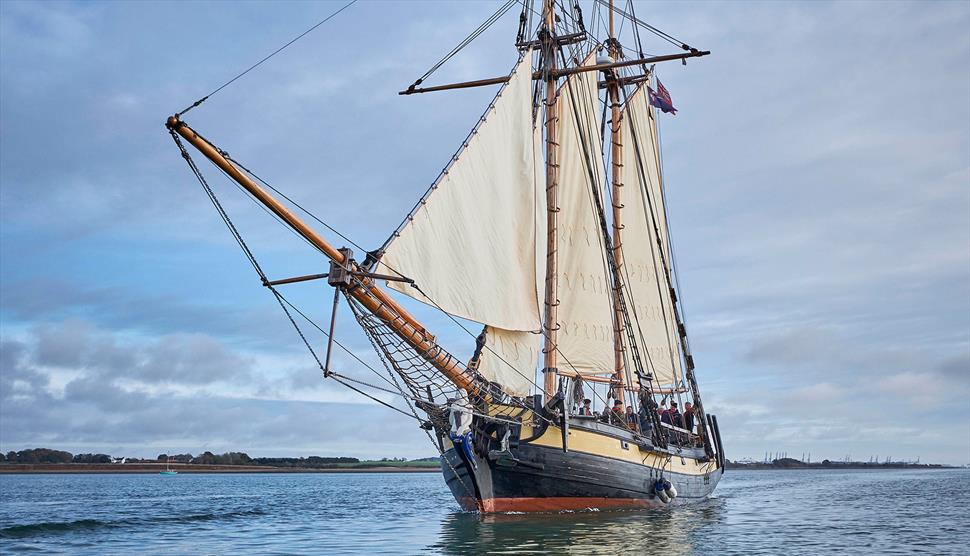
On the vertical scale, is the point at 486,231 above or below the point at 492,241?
above

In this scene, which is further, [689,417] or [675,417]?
[689,417]

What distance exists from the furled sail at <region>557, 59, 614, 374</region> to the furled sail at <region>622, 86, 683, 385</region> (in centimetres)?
627

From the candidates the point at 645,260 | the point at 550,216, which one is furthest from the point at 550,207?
the point at 645,260

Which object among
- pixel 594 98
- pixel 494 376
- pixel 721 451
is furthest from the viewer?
pixel 721 451

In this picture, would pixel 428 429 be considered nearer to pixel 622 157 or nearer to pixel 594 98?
pixel 594 98

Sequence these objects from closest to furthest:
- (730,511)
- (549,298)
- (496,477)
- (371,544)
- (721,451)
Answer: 1. (371,544)
2. (496,477)
3. (549,298)
4. (730,511)
5. (721,451)

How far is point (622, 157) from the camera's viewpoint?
50.8 metres

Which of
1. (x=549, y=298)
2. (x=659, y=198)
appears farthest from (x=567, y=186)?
(x=659, y=198)

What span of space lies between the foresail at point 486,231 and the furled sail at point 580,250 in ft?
23.3

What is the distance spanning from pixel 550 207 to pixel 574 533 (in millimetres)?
14671

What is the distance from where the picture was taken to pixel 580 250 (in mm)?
42719

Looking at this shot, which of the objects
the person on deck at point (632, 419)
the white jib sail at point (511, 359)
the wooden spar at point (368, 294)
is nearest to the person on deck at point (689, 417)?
the person on deck at point (632, 419)

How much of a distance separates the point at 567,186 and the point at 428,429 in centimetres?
1487

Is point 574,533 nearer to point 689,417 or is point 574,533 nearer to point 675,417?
point 675,417
